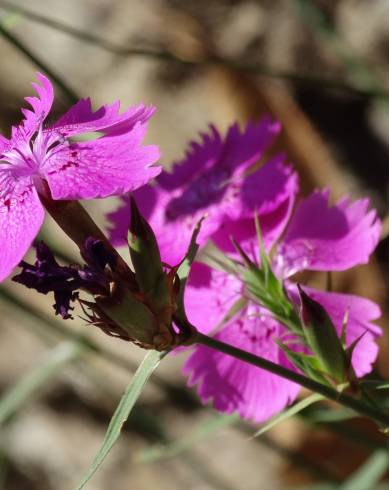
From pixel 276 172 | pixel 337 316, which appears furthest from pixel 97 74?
pixel 337 316

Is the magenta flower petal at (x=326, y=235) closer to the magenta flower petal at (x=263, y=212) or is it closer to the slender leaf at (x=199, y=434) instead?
the magenta flower petal at (x=263, y=212)

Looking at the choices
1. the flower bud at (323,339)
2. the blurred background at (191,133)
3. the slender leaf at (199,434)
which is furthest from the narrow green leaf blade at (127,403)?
the blurred background at (191,133)

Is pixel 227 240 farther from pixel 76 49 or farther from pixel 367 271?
pixel 76 49

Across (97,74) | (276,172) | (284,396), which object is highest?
(97,74)

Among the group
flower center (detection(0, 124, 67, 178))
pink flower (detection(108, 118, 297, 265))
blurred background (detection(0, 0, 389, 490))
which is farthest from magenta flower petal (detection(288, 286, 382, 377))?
blurred background (detection(0, 0, 389, 490))

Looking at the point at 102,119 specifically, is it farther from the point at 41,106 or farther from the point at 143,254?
the point at 143,254
